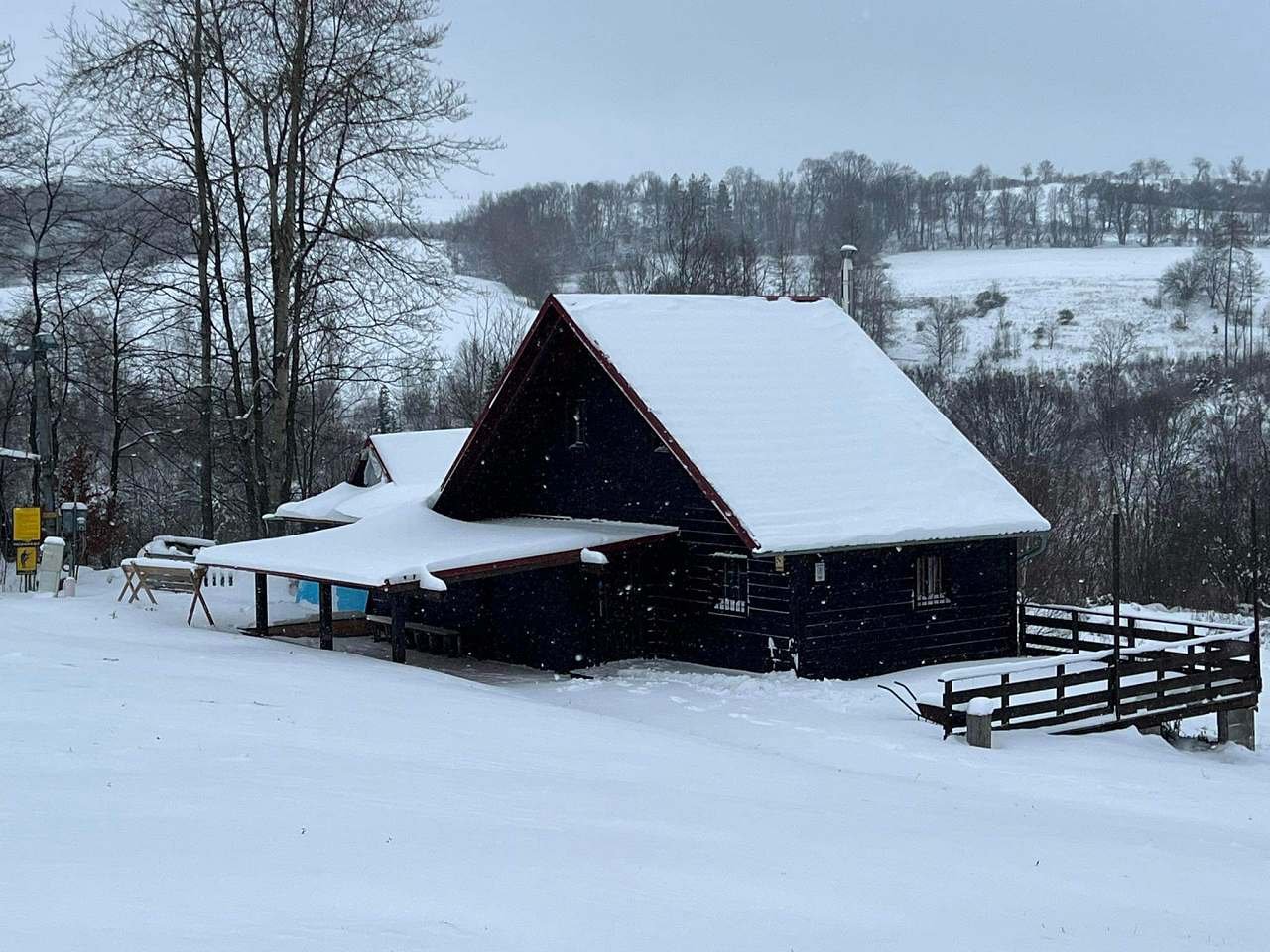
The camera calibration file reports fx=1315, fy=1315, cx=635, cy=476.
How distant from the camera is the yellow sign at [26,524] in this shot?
23.1 meters

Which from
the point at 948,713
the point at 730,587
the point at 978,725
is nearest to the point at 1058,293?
the point at 730,587

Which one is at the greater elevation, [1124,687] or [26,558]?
[26,558]

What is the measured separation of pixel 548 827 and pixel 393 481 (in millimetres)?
22591

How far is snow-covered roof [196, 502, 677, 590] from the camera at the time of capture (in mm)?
18328

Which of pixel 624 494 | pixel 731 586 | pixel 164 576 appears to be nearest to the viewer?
pixel 731 586

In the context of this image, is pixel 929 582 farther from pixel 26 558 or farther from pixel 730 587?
pixel 26 558

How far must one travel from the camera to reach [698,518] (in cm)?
1989

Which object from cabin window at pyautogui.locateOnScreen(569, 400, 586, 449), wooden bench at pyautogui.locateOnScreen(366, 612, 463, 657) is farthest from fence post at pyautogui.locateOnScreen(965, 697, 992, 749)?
wooden bench at pyautogui.locateOnScreen(366, 612, 463, 657)

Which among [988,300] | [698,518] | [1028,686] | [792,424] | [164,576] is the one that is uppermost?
[988,300]

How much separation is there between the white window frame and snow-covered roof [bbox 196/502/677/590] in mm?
3794

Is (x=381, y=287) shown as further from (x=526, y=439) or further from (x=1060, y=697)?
(x=1060, y=697)

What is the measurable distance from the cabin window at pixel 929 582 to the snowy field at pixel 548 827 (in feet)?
15.2

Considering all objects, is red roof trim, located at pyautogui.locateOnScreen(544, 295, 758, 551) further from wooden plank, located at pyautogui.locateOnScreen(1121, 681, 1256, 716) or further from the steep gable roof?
wooden plank, located at pyautogui.locateOnScreen(1121, 681, 1256, 716)

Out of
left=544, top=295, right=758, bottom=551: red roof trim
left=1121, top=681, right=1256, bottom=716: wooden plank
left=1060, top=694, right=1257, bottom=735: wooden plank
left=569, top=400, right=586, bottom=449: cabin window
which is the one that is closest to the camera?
left=1060, top=694, right=1257, bottom=735: wooden plank
